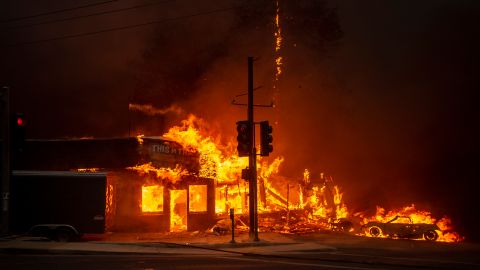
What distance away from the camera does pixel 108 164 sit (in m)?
22.8

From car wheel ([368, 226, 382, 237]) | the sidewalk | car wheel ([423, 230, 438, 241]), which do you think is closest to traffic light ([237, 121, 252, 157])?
the sidewalk

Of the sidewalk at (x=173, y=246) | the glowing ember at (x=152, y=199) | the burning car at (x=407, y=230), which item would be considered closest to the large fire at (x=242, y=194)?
the glowing ember at (x=152, y=199)

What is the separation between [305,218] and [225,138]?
8.23 m

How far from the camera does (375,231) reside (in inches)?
894

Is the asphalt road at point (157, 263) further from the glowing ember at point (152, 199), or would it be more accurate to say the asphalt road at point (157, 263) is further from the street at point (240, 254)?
the glowing ember at point (152, 199)

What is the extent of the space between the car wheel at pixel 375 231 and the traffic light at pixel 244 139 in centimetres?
820

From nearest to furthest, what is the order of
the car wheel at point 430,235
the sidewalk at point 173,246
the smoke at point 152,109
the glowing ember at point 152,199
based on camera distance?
the sidewalk at point 173,246
the car wheel at point 430,235
the glowing ember at point 152,199
the smoke at point 152,109

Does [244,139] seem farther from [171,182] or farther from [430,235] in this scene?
[430,235]

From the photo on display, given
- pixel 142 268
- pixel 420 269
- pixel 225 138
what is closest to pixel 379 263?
pixel 420 269

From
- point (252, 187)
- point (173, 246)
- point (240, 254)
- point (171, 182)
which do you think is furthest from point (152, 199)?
point (240, 254)

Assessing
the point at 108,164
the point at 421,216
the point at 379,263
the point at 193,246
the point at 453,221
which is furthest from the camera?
the point at 453,221

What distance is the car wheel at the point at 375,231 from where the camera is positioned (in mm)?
22564

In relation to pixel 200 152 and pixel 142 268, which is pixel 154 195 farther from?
pixel 142 268

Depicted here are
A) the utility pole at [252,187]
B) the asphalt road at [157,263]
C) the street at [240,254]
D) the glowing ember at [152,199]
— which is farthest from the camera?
the glowing ember at [152,199]
